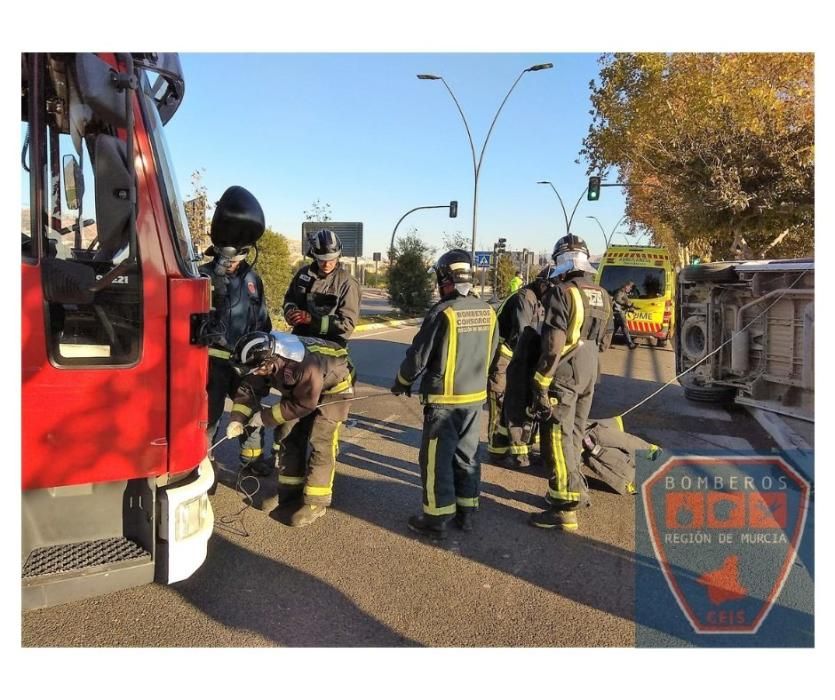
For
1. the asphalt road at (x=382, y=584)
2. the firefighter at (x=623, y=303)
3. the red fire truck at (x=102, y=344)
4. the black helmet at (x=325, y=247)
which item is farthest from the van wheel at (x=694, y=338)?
the red fire truck at (x=102, y=344)

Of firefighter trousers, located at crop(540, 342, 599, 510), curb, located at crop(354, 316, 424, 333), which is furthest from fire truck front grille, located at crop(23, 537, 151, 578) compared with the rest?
curb, located at crop(354, 316, 424, 333)

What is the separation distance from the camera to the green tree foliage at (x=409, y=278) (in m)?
23.5

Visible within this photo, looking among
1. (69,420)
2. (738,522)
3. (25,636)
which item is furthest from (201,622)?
(738,522)

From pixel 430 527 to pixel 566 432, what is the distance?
4.01 feet

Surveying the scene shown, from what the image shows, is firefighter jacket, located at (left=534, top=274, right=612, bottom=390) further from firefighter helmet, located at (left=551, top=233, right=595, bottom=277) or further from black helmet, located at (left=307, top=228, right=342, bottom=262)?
black helmet, located at (left=307, top=228, right=342, bottom=262)

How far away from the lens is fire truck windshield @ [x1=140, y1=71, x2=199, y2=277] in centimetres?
274

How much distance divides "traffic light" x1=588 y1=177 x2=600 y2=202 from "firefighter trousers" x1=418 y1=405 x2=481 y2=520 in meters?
Answer: 19.4

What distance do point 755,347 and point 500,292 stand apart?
27.1 metres

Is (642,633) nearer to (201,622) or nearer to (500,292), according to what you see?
(201,622)

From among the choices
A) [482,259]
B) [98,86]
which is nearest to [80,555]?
[98,86]

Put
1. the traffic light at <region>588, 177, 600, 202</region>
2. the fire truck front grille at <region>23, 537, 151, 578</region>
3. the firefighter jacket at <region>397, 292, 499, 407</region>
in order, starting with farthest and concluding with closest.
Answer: the traffic light at <region>588, 177, 600, 202</region>
the firefighter jacket at <region>397, 292, 499, 407</region>
the fire truck front grille at <region>23, 537, 151, 578</region>

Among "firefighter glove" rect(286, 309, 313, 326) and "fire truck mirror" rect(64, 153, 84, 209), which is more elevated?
"fire truck mirror" rect(64, 153, 84, 209)

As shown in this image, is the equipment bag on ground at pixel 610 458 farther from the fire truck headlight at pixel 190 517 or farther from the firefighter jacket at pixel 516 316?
the fire truck headlight at pixel 190 517

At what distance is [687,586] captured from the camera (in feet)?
11.3
